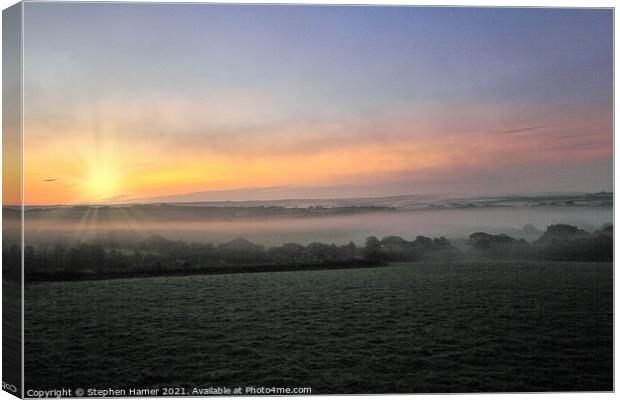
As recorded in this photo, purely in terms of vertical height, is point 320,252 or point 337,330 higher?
point 320,252

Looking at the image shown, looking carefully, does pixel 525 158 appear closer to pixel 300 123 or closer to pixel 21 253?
pixel 300 123

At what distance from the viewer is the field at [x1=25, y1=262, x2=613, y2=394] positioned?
10.4 m

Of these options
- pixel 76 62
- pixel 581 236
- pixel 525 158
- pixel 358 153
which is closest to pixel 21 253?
pixel 76 62

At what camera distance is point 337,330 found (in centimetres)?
1088

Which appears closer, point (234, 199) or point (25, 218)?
point (25, 218)

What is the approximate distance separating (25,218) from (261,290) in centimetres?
377

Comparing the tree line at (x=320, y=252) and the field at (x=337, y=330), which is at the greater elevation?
the tree line at (x=320, y=252)

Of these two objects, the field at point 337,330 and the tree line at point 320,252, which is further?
the tree line at point 320,252

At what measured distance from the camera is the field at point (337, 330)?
10359 mm

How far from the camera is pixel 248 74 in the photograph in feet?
36.1

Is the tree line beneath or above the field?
above

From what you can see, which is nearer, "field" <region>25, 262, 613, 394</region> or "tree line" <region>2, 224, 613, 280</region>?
"field" <region>25, 262, 613, 394</region>

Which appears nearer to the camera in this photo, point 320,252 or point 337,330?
point 337,330

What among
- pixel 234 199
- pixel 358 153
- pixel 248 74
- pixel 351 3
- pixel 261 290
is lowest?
pixel 261 290
